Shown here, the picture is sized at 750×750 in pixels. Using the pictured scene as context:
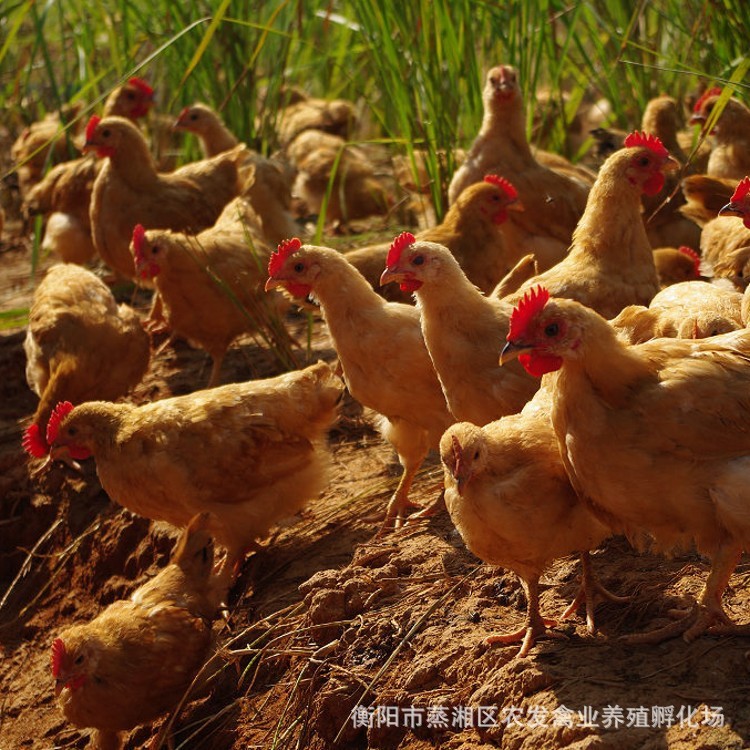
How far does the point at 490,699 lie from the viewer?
3867 mm

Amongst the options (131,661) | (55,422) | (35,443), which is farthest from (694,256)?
(131,661)

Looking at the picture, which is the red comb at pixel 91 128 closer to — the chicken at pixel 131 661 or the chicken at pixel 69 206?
the chicken at pixel 69 206

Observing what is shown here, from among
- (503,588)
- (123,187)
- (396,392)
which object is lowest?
(503,588)

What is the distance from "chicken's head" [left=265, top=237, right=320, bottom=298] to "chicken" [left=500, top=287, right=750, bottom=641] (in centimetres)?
193

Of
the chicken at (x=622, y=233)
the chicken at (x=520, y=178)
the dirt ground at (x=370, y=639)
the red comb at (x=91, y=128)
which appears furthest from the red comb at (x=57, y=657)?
the red comb at (x=91, y=128)

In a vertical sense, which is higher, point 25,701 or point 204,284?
point 204,284

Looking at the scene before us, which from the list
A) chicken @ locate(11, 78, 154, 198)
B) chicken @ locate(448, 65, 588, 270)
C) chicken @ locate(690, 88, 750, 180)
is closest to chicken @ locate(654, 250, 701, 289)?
chicken @ locate(448, 65, 588, 270)

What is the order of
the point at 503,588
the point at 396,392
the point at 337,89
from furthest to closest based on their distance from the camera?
the point at 337,89, the point at 396,392, the point at 503,588

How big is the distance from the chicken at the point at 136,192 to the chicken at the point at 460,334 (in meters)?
3.49

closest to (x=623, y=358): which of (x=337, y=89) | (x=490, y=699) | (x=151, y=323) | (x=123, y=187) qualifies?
(x=490, y=699)

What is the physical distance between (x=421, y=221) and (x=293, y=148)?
2.26 m

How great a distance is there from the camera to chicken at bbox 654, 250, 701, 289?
6.75 m

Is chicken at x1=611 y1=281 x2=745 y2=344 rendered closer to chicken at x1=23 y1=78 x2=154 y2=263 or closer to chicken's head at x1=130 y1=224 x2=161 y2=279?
chicken's head at x1=130 y1=224 x2=161 y2=279

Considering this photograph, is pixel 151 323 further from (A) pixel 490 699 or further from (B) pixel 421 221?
(A) pixel 490 699
